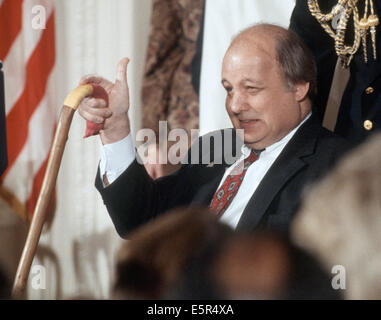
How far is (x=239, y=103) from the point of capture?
41.6 inches

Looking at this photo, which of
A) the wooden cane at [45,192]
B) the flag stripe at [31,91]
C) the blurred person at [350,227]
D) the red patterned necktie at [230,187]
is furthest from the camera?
the flag stripe at [31,91]

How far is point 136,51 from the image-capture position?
4.98ft

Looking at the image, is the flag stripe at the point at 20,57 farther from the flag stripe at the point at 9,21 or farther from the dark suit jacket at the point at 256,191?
the dark suit jacket at the point at 256,191

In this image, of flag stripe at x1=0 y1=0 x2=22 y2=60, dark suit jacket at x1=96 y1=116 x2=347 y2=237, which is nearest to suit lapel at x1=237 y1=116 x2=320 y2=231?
dark suit jacket at x1=96 y1=116 x2=347 y2=237

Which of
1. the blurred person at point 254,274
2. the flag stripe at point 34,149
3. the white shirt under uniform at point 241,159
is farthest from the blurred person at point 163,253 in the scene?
the flag stripe at point 34,149

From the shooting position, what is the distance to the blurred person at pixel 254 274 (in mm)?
385

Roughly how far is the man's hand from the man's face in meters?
0.19

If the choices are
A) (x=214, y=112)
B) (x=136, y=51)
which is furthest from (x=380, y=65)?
(x=136, y=51)

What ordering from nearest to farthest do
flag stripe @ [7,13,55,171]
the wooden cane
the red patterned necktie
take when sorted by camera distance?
the wooden cane, the red patterned necktie, flag stripe @ [7,13,55,171]

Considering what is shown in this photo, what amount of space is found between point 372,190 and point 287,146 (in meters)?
0.66

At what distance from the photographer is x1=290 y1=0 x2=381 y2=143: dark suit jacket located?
3.40ft

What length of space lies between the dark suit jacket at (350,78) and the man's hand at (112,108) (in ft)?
1.16

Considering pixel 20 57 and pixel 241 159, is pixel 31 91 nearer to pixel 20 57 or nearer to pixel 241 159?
pixel 20 57

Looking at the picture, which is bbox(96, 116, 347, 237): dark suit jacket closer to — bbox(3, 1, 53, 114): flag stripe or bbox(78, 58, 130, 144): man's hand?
bbox(78, 58, 130, 144): man's hand
